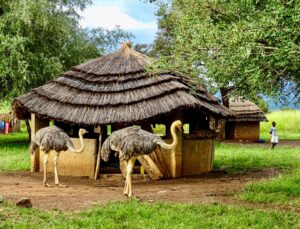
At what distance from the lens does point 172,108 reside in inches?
575

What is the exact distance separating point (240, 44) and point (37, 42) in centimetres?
1725

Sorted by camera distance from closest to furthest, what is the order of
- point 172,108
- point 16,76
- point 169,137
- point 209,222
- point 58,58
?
point 209,222 → point 172,108 → point 169,137 → point 16,76 → point 58,58

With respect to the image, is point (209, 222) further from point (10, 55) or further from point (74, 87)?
point (10, 55)

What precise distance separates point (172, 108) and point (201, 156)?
277 cm

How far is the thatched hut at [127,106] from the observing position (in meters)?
15.1

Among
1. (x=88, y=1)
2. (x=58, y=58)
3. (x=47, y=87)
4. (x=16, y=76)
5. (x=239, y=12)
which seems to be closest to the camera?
(x=239, y=12)

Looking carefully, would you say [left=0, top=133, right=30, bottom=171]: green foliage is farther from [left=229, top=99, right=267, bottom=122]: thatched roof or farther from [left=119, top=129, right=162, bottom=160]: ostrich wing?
[left=229, top=99, right=267, bottom=122]: thatched roof

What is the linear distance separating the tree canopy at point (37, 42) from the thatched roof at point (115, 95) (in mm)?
6178

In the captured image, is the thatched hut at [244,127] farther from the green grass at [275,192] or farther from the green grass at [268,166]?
the green grass at [275,192]

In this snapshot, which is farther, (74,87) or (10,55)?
(10,55)

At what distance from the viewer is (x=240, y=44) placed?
10.0 m

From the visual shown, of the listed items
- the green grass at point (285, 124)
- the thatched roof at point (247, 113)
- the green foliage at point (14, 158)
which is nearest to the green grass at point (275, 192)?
the green foliage at point (14, 158)

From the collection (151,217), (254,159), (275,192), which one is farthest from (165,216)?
(254,159)

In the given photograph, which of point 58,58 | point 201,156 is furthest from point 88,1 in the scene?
point 201,156
